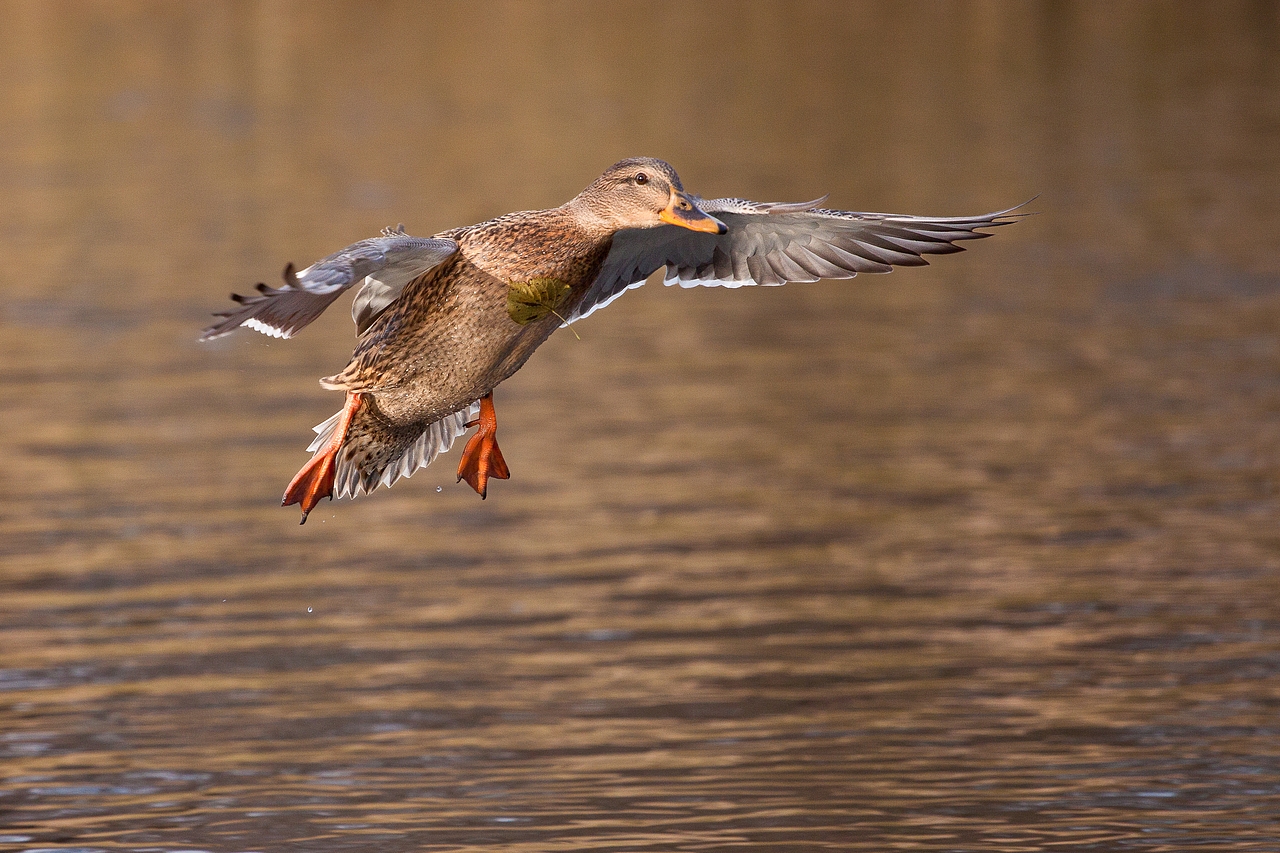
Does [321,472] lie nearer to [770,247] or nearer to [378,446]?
[378,446]

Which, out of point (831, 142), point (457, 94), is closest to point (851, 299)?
point (831, 142)

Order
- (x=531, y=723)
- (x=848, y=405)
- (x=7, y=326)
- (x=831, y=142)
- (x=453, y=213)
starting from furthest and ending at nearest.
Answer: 1. (x=831, y=142)
2. (x=453, y=213)
3. (x=7, y=326)
4. (x=848, y=405)
5. (x=531, y=723)

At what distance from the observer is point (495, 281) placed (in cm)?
738

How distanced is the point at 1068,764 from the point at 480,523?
17.5 ft

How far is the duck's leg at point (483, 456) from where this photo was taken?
26.3 feet

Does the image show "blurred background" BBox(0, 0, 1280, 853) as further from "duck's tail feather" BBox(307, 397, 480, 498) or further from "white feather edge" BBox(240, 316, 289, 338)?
"white feather edge" BBox(240, 316, 289, 338)

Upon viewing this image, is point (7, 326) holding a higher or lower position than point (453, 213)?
lower

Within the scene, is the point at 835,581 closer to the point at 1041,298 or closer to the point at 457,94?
the point at 1041,298

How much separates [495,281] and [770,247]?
4.39 ft

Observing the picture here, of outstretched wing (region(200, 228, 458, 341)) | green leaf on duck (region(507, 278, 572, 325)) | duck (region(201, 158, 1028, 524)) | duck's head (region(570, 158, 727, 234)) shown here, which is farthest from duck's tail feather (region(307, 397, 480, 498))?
duck's head (region(570, 158, 727, 234))

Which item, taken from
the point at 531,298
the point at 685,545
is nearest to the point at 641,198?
the point at 531,298

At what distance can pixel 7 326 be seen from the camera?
1881 cm

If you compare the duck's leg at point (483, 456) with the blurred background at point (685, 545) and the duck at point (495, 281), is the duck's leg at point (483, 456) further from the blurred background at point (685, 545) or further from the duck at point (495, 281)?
the blurred background at point (685, 545)

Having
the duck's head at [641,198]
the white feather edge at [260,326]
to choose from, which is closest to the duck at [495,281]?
the duck's head at [641,198]
